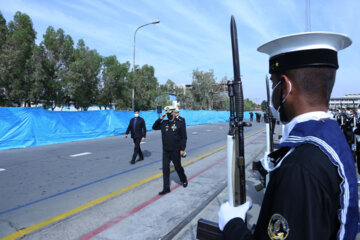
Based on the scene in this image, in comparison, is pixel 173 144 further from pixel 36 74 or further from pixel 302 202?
pixel 36 74

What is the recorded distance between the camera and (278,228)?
0.82 metres

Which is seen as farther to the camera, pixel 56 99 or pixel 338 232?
pixel 56 99

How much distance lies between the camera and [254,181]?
5625 millimetres

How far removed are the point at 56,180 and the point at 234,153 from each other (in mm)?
5641

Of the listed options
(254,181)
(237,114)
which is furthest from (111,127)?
(237,114)

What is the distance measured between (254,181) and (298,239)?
514cm

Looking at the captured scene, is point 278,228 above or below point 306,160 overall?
below

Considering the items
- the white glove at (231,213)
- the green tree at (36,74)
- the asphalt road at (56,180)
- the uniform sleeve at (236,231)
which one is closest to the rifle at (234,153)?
the white glove at (231,213)

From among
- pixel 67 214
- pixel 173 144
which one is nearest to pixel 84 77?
pixel 173 144

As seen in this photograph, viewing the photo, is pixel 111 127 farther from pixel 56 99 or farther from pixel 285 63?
pixel 285 63

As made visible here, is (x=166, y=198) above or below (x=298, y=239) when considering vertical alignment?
below

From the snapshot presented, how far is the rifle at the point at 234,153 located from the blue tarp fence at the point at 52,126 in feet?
40.8

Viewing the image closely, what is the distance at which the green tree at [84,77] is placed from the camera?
21.7m

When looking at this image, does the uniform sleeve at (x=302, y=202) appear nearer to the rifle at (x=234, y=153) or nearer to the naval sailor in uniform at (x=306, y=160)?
the naval sailor in uniform at (x=306, y=160)
